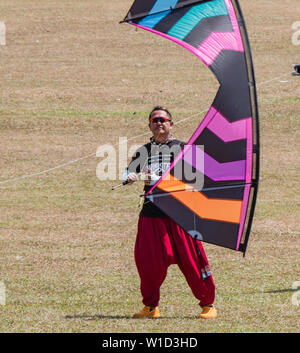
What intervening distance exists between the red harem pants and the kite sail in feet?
1.11

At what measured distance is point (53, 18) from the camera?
1102 inches

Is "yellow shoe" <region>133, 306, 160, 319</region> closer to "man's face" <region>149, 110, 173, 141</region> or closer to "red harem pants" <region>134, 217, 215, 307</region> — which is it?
"red harem pants" <region>134, 217, 215, 307</region>

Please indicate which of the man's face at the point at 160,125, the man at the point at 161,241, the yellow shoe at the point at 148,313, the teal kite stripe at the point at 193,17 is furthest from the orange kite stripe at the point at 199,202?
the teal kite stripe at the point at 193,17

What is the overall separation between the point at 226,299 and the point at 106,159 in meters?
8.38

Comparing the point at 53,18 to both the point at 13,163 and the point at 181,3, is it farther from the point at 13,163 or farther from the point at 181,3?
the point at 181,3

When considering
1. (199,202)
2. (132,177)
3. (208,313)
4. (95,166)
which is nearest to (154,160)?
(132,177)

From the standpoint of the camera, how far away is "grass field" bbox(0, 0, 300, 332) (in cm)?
793

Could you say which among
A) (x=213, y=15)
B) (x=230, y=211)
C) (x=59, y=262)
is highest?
(x=213, y=15)

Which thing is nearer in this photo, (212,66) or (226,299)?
(212,66)

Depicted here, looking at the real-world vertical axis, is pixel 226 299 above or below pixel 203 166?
below

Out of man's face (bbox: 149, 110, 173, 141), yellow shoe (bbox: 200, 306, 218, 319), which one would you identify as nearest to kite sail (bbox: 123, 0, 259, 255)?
man's face (bbox: 149, 110, 173, 141)

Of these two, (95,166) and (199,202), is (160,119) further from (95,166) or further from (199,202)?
(95,166)

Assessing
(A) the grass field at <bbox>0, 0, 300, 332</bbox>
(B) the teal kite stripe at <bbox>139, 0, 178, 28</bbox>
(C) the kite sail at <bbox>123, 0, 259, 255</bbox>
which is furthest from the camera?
(A) the grass field at <bbox>0, 0, 300, 332</bbox>

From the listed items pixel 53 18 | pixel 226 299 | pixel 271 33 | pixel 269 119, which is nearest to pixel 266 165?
pixel 269 119
